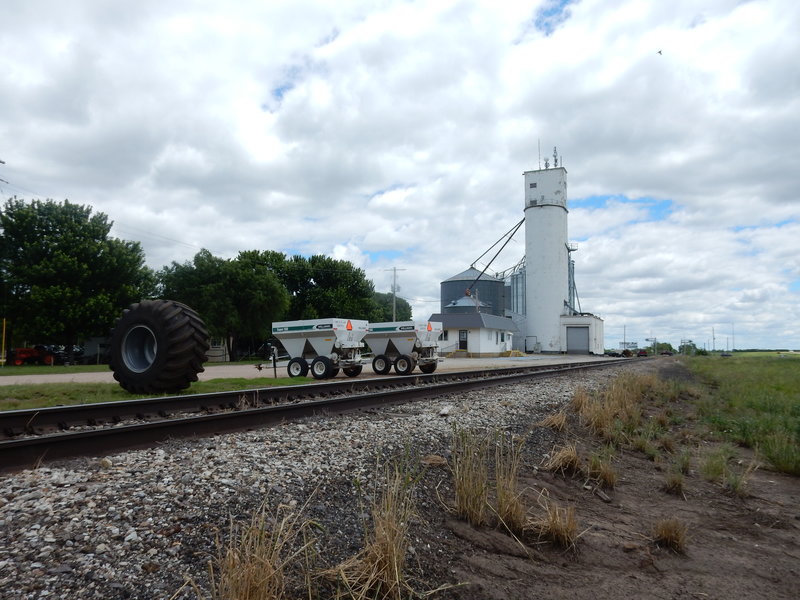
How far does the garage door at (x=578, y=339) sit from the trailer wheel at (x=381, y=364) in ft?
169

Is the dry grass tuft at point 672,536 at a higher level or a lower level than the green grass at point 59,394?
lower

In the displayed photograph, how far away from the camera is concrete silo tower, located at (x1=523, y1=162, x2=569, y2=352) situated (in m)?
67.0

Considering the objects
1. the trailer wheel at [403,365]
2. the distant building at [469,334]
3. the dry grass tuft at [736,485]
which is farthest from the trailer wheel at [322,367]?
the distant building at [469,334]

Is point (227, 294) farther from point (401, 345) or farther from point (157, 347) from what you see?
point (157, 347)

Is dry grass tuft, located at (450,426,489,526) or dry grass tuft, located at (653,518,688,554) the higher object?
dry grass tuft, located at (450,426,489,526)

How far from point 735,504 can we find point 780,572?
2.02 meters

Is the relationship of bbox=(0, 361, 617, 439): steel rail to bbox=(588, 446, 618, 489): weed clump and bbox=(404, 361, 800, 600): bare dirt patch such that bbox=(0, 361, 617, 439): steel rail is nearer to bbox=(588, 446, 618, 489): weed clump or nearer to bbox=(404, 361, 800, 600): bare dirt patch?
bbox=(404, 361, 800, 600): bare dirt patch

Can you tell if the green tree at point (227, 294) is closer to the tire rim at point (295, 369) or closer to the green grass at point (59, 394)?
the tire rim at point (295, 369)

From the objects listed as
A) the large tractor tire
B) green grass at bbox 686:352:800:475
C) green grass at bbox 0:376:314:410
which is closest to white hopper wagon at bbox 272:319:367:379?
green grass at bbox 0:376:314:410

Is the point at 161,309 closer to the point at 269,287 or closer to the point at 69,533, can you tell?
the point at 69,533

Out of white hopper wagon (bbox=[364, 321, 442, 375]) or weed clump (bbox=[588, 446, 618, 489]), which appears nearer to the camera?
weed clump (bbox=[588, 446, 618, 489])

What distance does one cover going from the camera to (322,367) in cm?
1842

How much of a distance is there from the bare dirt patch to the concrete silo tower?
61318 mm

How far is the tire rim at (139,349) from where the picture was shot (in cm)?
1123
